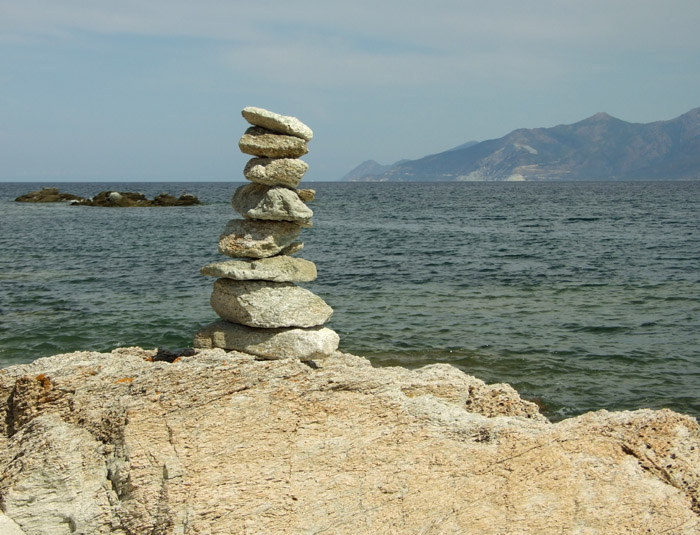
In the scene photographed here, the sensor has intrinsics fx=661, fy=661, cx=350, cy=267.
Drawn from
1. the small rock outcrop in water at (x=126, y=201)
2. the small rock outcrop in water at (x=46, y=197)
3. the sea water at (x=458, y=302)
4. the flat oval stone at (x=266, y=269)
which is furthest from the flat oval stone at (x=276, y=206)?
the small rock outcrop in water at (x=46, y=197)

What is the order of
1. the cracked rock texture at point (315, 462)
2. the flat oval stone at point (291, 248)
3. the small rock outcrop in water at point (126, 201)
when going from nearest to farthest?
1. the cracked rock texture at point (315, 462)
2. the flat oval stone at point (291, 248)
3. the small rock outcrop in water at point (126, 201)

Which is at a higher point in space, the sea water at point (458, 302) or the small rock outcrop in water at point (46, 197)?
the small rock outcrop in water at point (46, 197)

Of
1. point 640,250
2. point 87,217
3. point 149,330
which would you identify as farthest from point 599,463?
point 87,217

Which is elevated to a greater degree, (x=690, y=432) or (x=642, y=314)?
(x=690, y=432)

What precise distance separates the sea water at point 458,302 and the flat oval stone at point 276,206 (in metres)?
5.40

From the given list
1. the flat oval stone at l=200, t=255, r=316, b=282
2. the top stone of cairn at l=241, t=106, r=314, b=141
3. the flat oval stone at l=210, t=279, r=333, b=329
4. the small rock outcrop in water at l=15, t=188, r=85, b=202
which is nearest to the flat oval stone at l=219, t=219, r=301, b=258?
the flat oval stone at l=200, t=255, r=316, b=282

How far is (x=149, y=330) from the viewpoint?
59.4 feet

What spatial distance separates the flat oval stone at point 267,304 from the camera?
11.4m

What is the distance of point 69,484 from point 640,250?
3453cm

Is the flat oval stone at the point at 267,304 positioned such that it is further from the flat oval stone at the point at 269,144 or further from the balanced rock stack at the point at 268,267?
the flat oval stone at the point at 269,144

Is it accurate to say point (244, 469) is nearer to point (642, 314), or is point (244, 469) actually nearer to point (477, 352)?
point (477, 352)

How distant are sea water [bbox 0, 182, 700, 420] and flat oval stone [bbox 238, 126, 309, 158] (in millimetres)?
6212

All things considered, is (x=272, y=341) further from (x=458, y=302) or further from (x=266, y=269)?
(x=458, y=302)

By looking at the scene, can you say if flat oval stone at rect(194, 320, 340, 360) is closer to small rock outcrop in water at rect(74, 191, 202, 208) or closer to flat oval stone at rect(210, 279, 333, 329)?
flat oval stone at rect(210, 279, 333, 329)
